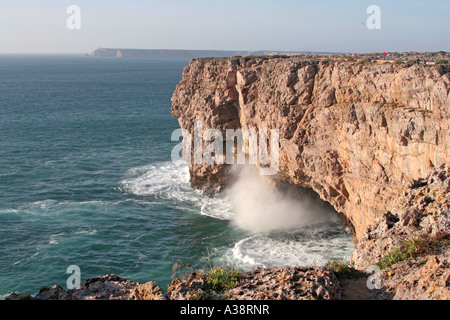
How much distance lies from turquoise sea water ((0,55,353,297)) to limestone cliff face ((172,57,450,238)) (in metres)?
4.71

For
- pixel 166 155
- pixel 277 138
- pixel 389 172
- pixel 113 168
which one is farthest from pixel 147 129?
pixel 389 172

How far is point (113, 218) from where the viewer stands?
140 feet

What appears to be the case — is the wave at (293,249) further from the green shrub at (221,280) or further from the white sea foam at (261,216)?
the green shrub at (221,280)

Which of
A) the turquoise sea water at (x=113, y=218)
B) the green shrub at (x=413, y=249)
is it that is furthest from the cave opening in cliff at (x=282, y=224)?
the green shrub at (x=413, y=249)

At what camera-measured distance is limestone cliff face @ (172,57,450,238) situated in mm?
26656

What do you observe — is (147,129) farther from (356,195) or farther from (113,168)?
(356,195)

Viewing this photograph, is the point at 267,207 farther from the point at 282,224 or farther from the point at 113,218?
the point at 113,218

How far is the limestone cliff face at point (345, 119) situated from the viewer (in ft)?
87.5

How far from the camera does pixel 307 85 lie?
3619cm

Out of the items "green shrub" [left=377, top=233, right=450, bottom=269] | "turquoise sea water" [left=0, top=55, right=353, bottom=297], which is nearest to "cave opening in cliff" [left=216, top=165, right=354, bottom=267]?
"turquoise sea water" [left=0, top=55, right=353, bottom=297]

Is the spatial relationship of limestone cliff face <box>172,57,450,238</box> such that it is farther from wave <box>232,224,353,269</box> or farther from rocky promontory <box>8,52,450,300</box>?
wave <box>232,224,353,269</box>

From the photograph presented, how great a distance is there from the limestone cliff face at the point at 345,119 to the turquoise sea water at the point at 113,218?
15.5ft
